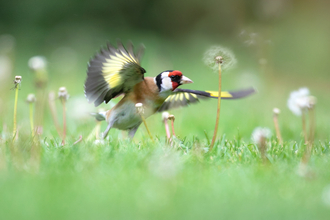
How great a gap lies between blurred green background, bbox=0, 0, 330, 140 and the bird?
237 cm

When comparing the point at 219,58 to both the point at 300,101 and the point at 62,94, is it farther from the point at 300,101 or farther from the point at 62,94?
the point at 62,94

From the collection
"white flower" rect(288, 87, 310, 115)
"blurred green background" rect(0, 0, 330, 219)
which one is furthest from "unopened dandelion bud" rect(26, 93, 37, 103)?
"white flower" rect(288, 87, 310, 115)

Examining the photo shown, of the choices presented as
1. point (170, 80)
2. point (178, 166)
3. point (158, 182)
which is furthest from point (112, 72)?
point (158, 182)

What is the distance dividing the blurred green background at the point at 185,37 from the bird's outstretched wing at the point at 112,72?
258 centimetres

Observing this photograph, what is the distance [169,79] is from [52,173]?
1151 millimetres

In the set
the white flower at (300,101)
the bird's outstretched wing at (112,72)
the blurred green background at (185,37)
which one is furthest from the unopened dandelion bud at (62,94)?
the blurred green background at (185,37)

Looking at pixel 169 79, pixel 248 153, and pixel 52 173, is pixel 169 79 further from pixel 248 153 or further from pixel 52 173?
pixel 52 173

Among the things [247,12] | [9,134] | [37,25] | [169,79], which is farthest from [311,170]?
[37,25]

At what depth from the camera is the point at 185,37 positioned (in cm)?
1230

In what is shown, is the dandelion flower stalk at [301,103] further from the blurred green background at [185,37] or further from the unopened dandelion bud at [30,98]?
the blurred green background at [185,37]

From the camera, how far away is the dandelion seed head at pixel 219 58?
246 cm

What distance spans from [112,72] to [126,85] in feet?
0.69

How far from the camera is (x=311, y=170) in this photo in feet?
6.71

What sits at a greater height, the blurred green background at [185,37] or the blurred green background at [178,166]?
the blurred green background at [185,37]
